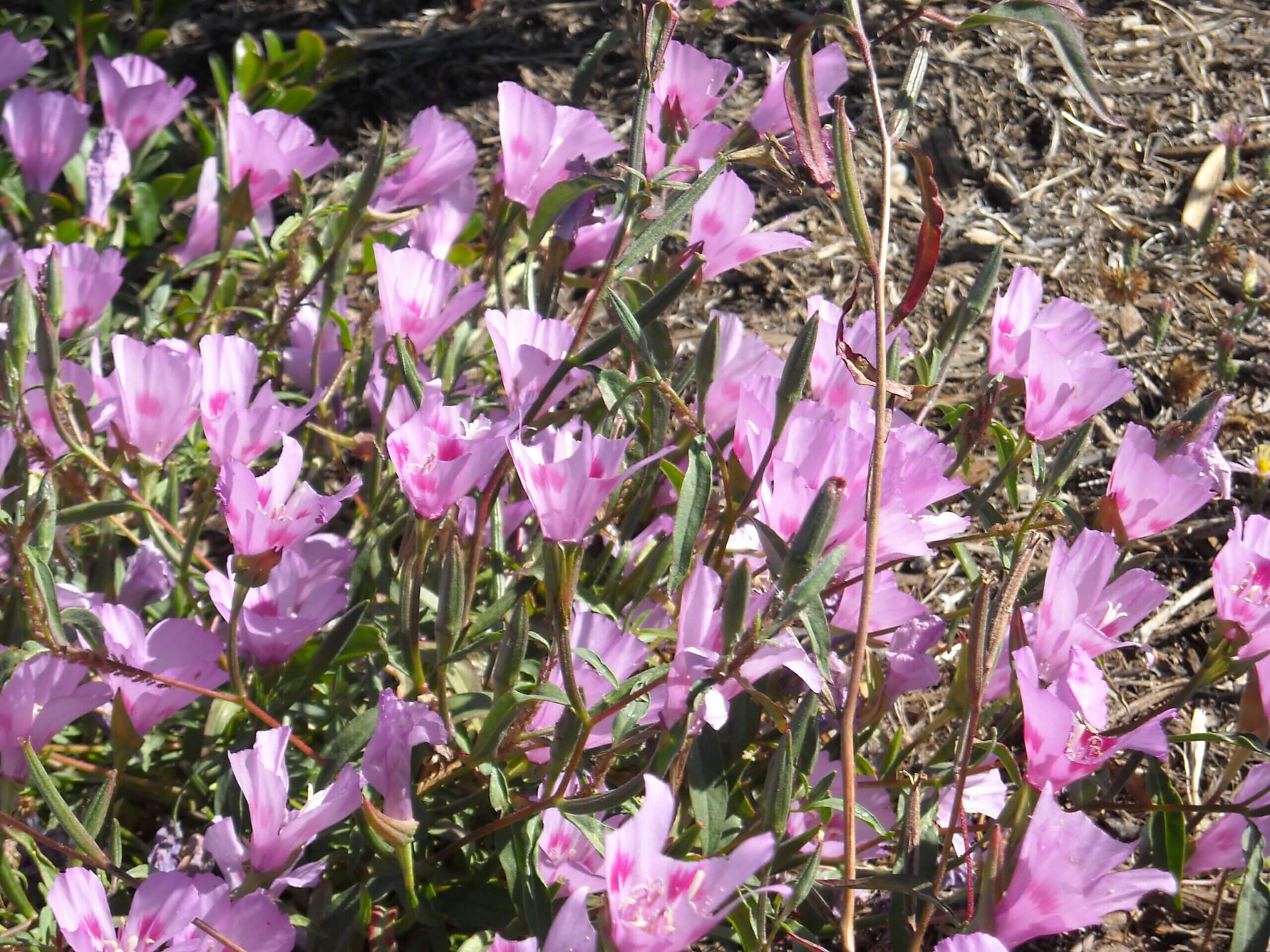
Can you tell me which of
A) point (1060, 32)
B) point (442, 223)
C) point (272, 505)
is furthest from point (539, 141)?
point (1060, 32)

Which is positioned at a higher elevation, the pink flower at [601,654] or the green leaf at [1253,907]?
the pink flower at [601,654]

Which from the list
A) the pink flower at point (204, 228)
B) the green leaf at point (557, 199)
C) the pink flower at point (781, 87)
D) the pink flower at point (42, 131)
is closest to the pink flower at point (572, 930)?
the green leaf at point (557, 199)

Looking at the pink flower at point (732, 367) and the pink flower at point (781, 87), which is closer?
the pink flower at point (732, 367)

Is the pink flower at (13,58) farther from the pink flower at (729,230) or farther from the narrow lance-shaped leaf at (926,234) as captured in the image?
the narrow lance-shaped leaf at (926,234)

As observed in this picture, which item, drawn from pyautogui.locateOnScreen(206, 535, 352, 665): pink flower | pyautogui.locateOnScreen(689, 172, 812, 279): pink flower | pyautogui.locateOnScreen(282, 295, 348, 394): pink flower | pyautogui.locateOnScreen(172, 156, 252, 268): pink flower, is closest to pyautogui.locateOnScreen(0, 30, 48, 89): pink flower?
pyautogui.locateOnScreen(172, 156, 252, 268): pink flower

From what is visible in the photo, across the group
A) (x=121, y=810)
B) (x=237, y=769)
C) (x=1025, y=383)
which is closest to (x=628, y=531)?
(x=1025, y=383)

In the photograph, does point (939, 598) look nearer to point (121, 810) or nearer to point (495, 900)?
point (495, 900)
